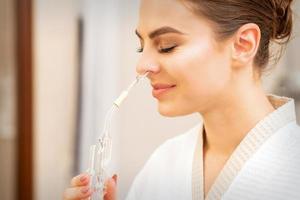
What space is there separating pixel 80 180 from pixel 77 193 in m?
0.02

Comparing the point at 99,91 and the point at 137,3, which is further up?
the point at 137,3

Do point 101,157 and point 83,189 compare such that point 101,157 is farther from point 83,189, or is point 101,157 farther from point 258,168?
point 258,168

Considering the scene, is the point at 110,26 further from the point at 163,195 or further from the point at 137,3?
the point at 163,195

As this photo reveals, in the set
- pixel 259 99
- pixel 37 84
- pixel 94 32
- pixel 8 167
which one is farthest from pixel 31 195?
pixel 259 99

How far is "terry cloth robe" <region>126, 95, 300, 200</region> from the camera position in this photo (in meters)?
A: 0.58

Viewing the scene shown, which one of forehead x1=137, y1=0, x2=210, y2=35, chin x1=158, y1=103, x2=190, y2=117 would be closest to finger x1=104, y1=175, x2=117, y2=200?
chin x1=158, y1=103, x2=190, y2=117

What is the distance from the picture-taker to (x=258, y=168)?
60 cm

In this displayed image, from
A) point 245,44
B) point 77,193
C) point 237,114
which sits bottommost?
point 77,193

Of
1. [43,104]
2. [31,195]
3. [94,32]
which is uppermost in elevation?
[94,32]

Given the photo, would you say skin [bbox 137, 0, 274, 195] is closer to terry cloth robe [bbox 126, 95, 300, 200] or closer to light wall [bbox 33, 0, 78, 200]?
terry cloth robe [bbox 126, 95, 300, 200]

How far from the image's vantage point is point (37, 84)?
0.71m

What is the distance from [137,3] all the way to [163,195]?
1.00 ft

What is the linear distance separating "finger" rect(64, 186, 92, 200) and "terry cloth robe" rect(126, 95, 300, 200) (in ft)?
0.39

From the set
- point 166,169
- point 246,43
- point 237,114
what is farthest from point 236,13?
point 166,169
